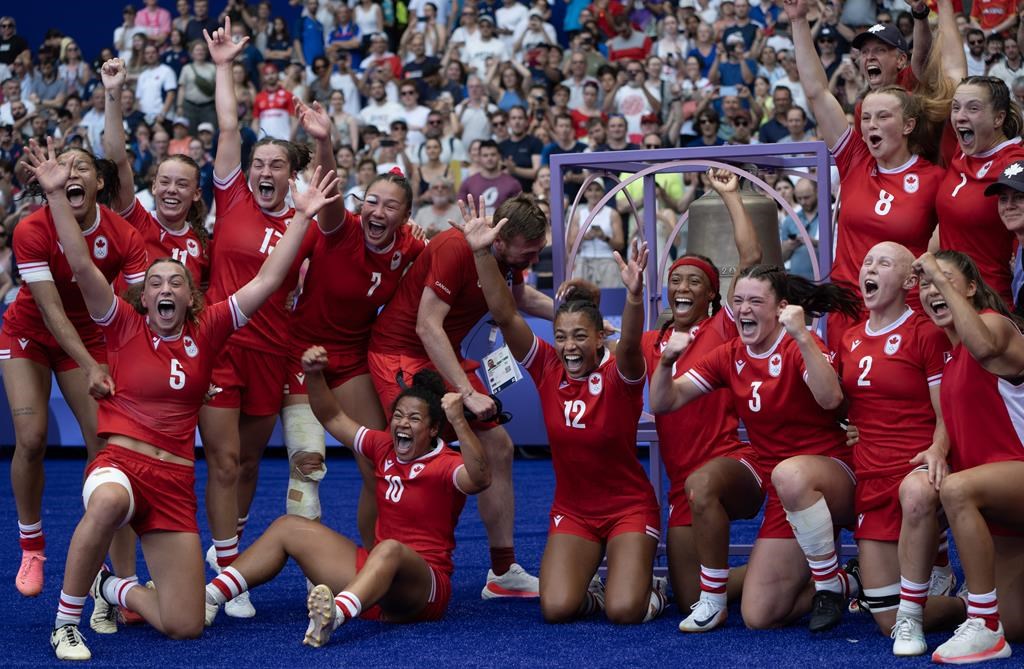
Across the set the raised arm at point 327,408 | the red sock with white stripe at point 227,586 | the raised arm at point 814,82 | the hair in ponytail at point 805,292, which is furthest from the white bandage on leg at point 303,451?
the raised arm at point 814,82

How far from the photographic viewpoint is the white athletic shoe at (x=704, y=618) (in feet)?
18.7

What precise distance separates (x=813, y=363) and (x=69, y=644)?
10.1 feet

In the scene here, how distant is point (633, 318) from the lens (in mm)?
5680

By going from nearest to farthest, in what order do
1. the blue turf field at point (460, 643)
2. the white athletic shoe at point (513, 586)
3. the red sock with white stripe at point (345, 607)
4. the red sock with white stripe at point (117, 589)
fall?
the blue turf field at point (460, 643) < the red sock with white stripe at point (345, 607) < the red sock with white stripe at point (117, 589) < the white athletic shoe at point (513, 586)

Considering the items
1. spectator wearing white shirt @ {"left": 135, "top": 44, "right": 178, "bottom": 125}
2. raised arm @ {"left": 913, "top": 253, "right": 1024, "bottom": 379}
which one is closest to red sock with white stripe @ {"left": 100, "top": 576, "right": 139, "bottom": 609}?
raised arm @ {"left": 913, "top": 253, "right": 1024, "bottom": 379}

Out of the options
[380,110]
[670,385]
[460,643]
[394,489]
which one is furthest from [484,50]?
[460,643]

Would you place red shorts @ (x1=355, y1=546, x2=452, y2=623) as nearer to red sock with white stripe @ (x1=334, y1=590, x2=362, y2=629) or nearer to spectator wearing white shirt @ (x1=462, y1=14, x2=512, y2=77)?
red sock with white stripe @ (x1=334, y1=590, x2=362, y2=629)

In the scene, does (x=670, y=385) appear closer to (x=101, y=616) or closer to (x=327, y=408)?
(x=327, y=408)

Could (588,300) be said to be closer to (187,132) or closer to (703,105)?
(703,105)

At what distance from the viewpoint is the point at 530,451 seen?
38.3ft

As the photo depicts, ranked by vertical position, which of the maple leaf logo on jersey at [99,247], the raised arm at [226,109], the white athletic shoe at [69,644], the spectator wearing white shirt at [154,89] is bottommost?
the white athletic shoe at [69,644]

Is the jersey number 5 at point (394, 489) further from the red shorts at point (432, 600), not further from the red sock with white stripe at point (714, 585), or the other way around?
the red sock with white stripe at point (714, 585)

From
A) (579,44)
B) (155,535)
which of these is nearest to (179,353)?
(155,535)

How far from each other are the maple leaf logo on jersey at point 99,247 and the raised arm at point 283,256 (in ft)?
2.62
